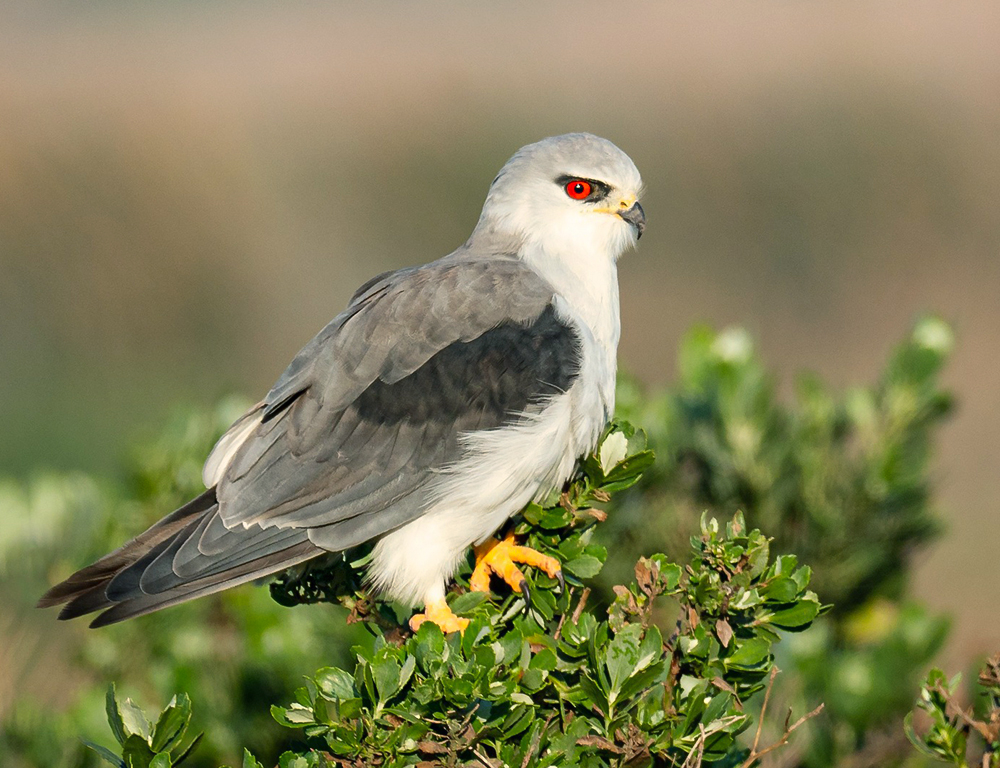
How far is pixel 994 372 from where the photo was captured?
35.1 feet

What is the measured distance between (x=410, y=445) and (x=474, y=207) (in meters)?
9.06

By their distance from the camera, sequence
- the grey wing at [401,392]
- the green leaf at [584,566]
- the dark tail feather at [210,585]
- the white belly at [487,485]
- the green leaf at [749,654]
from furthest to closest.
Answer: the grey wing at [401,392]
the white belly at [487,485]
the dark tail feather at [210,585]
the green leaf at [584,566]
the green leaf at [749,654]

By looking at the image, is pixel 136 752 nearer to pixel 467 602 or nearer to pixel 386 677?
pixel 386 677

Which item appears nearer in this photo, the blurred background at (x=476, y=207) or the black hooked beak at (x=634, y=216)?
the black hooked beak at (x=634, y=216)

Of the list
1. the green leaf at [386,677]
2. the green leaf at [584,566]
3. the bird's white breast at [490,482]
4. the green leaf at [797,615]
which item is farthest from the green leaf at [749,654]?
the bird's white breast at [490,482]

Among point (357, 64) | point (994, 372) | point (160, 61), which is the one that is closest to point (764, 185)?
point (994, 372)

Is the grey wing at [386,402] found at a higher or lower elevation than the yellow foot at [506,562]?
higher

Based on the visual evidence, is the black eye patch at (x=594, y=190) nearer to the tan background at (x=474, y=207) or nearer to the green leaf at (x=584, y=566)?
the green leaf at (x=584, y=566)

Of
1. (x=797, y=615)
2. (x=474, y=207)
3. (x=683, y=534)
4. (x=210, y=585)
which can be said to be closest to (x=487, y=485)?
(x=210, y=585)

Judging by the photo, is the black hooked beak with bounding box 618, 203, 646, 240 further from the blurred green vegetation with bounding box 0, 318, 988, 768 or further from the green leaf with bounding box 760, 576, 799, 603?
the green leaf with bounding box 760, 576, 799, 603

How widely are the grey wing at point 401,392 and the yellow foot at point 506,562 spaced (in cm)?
28

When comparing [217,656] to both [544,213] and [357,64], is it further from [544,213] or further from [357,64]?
[357,64]

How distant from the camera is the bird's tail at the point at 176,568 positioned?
3082 mm

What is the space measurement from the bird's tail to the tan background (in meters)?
8.00
